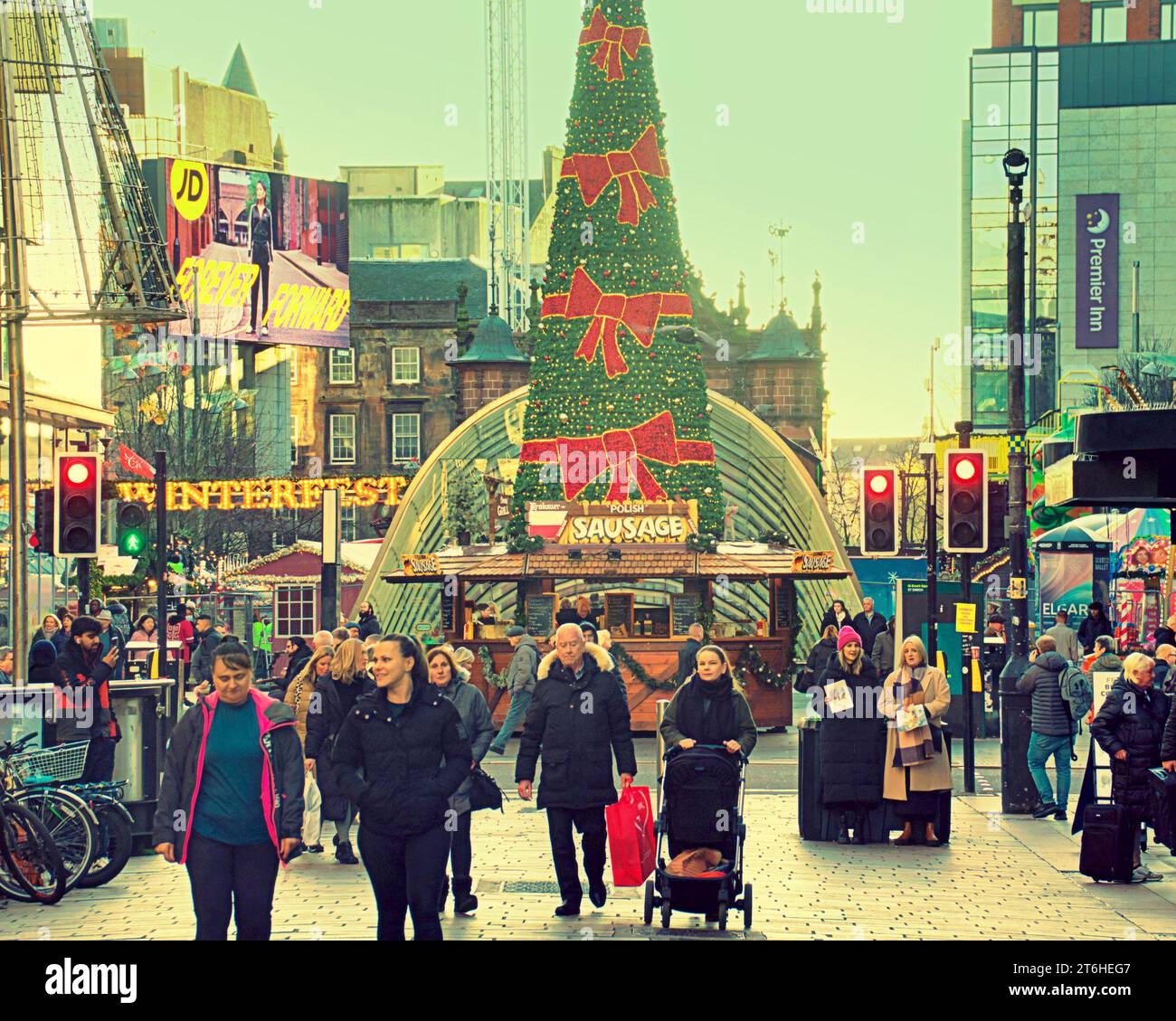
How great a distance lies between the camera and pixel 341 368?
81438 mm

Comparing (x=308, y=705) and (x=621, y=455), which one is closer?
(x=308, y=705)

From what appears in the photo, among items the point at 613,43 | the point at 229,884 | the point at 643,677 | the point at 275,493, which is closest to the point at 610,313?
the point at 613,43

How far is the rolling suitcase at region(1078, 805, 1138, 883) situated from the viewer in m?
14.4

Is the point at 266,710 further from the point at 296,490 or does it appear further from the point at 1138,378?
the point at 1138,378

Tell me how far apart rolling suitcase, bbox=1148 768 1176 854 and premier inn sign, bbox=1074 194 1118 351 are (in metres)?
70.2

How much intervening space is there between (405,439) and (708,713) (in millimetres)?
68869

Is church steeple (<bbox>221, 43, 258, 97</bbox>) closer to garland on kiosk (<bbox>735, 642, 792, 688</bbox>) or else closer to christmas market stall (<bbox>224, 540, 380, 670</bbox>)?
christmas market stall (<bbox>224, 540, 380, 670</bbox>)

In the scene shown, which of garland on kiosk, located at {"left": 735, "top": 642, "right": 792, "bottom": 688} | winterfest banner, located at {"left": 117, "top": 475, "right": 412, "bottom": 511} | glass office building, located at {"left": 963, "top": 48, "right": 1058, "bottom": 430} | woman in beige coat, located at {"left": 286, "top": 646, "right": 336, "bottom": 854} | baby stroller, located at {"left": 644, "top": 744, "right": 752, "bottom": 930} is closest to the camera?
baby stroller, located at {"left": 644, "top": 744, "right": 752, "bottom": 930}

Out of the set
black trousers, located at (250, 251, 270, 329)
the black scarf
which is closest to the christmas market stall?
black trousers, located at (250, 251, 270, 329)

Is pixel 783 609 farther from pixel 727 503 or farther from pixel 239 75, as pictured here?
pixel 239 75

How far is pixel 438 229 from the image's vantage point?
90.7m

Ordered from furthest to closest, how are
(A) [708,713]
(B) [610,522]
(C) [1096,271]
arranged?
(C) [1096,271] → (B) [610,522] → (A) [708,713]
